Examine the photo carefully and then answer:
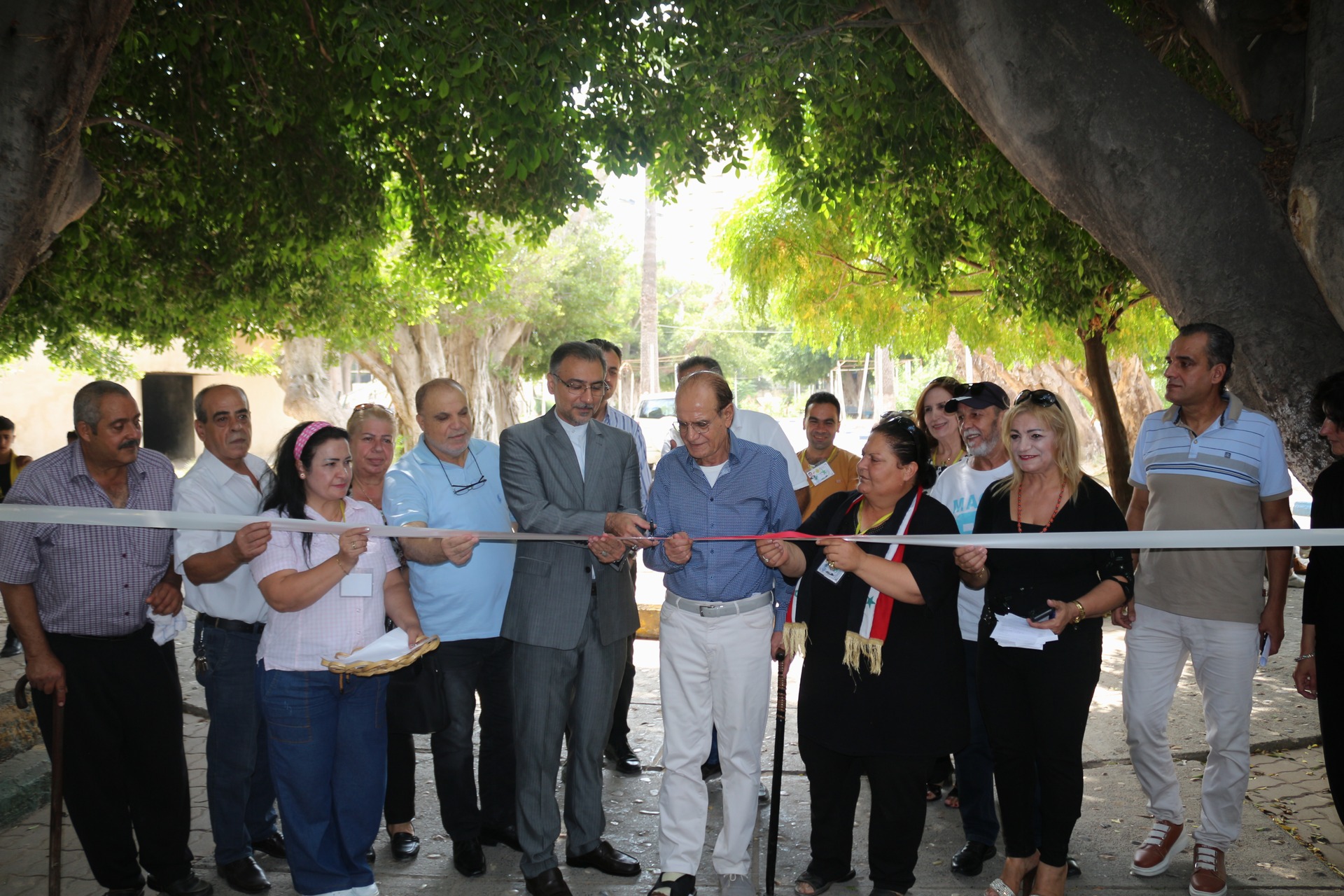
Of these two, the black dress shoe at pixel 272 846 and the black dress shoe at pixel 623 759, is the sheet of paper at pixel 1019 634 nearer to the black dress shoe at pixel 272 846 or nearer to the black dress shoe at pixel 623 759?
the black dress shoe at pixel 623 759

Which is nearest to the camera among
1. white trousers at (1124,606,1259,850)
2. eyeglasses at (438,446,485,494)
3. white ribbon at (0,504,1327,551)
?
white ribbon at (0,504,1327,551)

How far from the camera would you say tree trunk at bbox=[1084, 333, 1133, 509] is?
1098cm

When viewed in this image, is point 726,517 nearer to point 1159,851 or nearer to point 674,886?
point 674,886

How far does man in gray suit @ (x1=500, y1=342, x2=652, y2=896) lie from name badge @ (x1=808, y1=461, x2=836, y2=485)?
6.52ft

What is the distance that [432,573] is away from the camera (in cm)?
452

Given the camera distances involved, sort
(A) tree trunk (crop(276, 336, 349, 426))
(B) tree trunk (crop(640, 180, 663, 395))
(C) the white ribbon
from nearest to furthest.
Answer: (C) the white ribbon
(A) tree trunk (crop(276, 336, 349, 426))
(B) tree trunk (crop(640, 180, 663, 395))

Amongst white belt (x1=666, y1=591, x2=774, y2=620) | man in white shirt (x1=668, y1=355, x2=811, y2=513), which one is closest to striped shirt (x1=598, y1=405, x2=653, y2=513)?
man in white shirt (x1=668, y1=355, x2=811, y2=513)

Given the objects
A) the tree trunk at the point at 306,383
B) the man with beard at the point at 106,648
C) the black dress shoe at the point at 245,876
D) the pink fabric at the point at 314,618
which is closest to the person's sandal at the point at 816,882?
the pink fabric at the point at 314,618

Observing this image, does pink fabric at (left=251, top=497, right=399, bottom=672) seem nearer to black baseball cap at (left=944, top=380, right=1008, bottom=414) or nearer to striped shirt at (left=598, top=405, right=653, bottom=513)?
striped shirt at (left=598, top=405, right=653, bottom=513)

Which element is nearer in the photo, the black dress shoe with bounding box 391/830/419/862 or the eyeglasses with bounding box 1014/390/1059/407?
the eyeglasses with bounding box 1014/390/1059/407

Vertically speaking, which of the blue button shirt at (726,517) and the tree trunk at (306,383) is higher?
the tree trunk at (306,383)

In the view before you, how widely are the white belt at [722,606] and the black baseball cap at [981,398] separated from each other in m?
1.47

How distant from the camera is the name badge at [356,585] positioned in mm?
4027

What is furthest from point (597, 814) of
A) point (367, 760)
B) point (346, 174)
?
point (346, 174)
